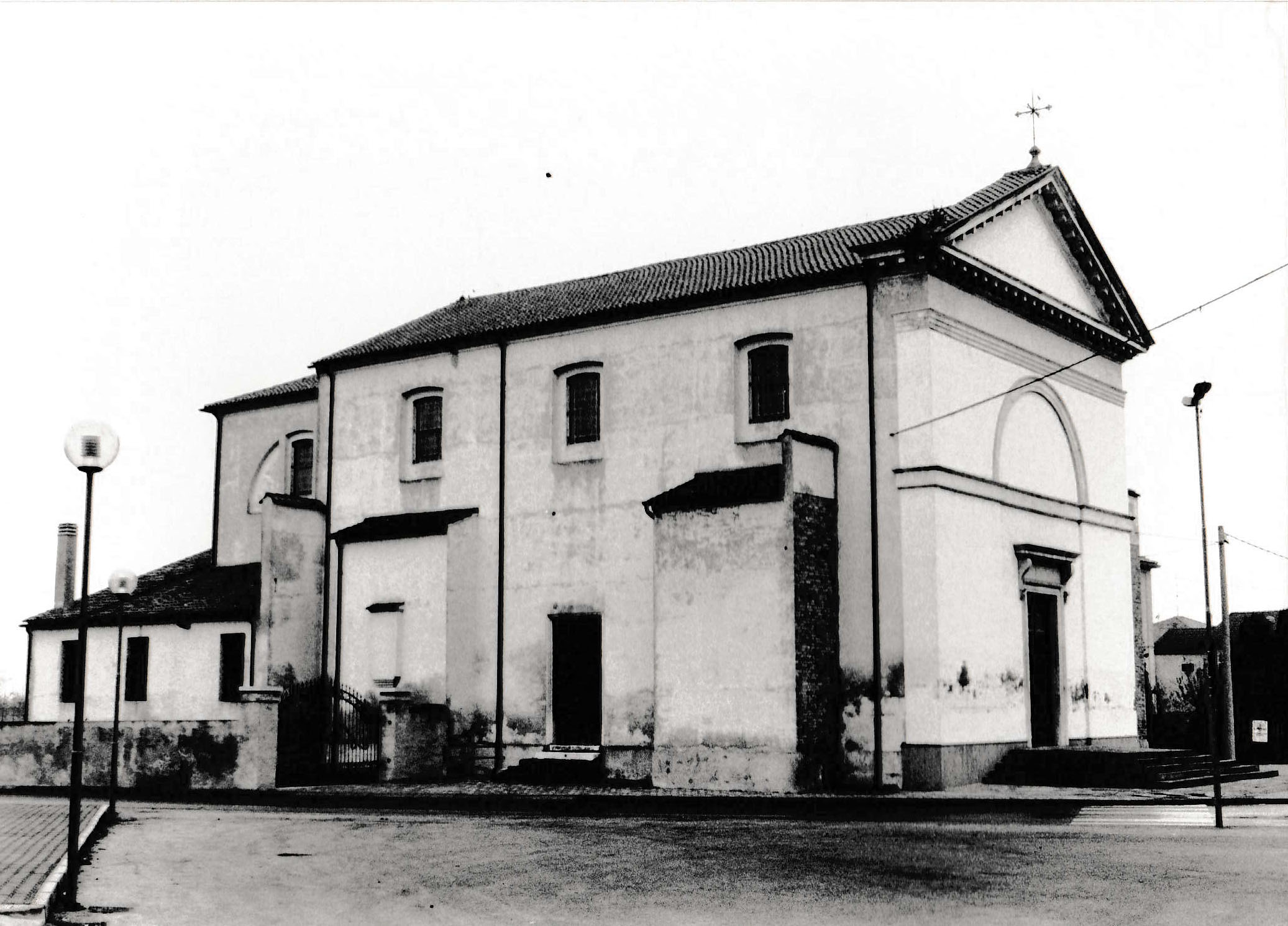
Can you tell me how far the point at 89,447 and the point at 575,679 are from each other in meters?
15.3

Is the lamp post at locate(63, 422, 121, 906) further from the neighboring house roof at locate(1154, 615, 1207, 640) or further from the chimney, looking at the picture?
the neighboring house roof at locate(1154, 615, 1207, 640)

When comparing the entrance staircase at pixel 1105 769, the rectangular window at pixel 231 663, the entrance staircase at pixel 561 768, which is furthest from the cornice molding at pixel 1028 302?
the rectangular window at pixel 231 663

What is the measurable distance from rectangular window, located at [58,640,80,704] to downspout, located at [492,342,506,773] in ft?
44.3

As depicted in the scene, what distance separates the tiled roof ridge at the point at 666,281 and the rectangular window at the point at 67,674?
36.3 ft

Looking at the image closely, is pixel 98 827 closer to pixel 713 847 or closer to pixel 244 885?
pixel 244 885

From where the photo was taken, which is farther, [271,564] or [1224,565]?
[1224,565]

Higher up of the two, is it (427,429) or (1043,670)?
(427,429)

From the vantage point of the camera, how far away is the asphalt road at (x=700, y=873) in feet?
32.0

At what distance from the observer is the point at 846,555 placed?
74.6 feet

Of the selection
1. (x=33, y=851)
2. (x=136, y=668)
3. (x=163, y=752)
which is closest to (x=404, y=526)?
(x=163, y=752)

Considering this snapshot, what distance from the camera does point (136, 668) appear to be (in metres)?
32.4

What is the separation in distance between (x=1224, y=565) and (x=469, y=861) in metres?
23.2

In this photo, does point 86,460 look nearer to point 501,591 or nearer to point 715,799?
point 715,799

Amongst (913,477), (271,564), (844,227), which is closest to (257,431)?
(271,564)
